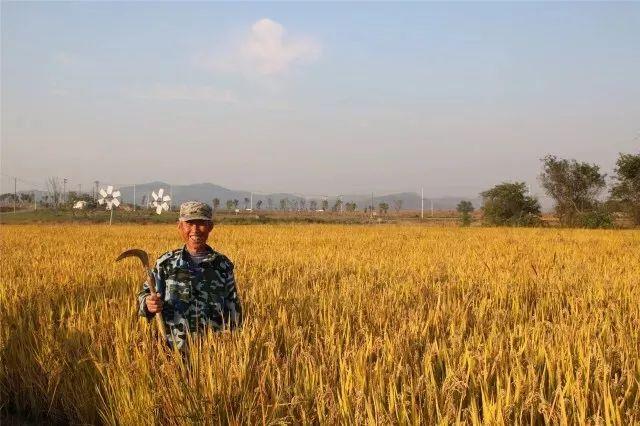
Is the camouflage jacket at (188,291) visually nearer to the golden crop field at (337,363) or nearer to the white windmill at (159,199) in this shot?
the golden crop field at (337,363)

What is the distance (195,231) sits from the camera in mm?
3055

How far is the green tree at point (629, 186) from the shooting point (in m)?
29.4

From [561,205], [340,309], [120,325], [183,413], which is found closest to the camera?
[183,413]

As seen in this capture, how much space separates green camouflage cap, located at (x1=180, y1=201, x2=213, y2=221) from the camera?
2.99 m

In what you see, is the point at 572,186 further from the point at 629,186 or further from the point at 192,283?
the point at 192,283

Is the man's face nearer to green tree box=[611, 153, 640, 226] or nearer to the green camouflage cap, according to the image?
the green camouflage cap

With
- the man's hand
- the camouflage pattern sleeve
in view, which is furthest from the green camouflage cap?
the man's hand

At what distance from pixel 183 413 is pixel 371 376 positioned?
31.7 inches

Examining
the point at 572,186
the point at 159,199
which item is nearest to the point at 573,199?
the point at 572,186

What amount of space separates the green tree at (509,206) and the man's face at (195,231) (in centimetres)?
3582

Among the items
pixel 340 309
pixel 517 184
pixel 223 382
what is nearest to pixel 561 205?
pixel 517 184

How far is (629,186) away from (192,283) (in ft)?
108

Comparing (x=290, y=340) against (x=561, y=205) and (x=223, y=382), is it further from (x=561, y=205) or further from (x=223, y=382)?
(x=561, y=205)

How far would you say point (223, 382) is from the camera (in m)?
2.26
